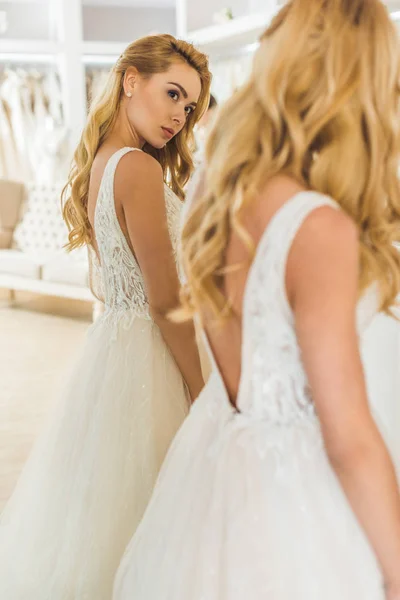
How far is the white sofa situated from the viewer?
5.81m

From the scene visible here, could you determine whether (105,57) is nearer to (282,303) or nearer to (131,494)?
(131,494)

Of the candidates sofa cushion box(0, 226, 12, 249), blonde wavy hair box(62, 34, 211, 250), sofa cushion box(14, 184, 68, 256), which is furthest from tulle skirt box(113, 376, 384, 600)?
sofa cushion box(0, 226, 12, 249)

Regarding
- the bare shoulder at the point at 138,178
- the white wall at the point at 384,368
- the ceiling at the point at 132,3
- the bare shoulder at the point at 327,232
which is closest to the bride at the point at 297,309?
the bare shoulder at the point at 327,232

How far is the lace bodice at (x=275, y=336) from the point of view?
2.71ft

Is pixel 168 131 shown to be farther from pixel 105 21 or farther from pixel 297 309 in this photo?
pixel 105 21

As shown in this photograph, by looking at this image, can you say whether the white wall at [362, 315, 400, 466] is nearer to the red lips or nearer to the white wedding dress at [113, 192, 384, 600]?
the red lips

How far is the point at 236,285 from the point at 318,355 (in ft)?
0.55

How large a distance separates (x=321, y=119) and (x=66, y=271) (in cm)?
512

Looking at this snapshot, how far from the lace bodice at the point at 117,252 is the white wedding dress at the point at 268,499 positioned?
0.68 metres

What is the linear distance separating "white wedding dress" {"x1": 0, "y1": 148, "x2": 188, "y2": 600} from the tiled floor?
58 centimetres

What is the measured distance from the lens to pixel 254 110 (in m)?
0.88

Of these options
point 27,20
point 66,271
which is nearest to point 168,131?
point 66,271

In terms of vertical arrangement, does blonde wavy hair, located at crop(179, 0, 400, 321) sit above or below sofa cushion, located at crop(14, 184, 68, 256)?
above

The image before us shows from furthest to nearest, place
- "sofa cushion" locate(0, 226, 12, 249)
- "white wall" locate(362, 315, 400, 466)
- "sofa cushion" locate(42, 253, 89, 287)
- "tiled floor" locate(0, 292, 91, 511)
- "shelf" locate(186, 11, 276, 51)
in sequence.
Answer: "sofa cushion" locate(0, 226, 12, 249), "sofa cushion" locate(42, 253, 89, 287), "shelf" locate(186, 11, 276, 51), "tiled floor" locate(0, 292, 91, 511), "white wall" locate(362, 315, 400, 466)
